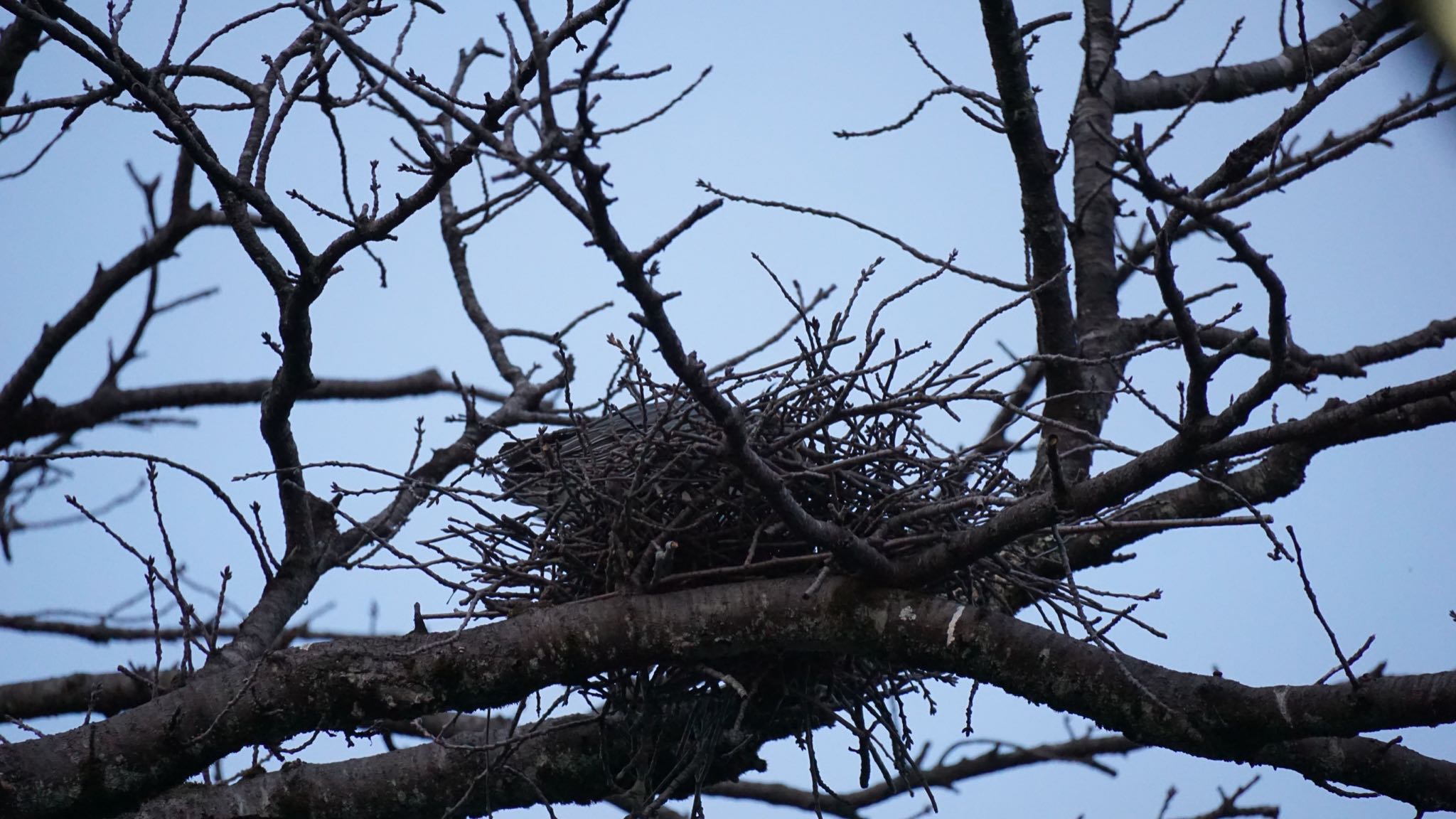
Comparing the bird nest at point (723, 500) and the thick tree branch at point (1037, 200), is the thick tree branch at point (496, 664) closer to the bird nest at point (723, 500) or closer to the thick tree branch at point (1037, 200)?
the bird nest at point (723, 500)

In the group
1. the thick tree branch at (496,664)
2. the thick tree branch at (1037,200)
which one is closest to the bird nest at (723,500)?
the thick tree branch at (496,664)

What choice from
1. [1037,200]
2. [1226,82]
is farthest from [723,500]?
[1226,82]

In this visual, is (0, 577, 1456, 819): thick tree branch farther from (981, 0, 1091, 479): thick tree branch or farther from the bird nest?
(981, 0, 1091, 479): thick tree branch

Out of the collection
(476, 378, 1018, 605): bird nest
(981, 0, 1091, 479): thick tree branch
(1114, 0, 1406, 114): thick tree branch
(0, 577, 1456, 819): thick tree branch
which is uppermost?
(1114, 0, 1406, 114): thick tree branch

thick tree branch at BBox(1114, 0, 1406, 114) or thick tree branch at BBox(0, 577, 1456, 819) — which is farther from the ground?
thick tree branch at BBox(1114, 0, 1406, 114)

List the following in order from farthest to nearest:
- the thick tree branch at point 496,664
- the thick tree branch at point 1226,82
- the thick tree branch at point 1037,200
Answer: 1. the thick tree branch at point 1226,82
2. the thick tree branch at point 1037,200
3. the thick tree branch at point 496,664

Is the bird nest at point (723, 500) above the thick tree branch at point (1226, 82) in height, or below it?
below

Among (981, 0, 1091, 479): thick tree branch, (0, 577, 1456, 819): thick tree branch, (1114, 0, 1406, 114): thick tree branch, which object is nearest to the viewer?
(0, 577, 1456, 819): thick tree branch

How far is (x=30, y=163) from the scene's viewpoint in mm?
4277

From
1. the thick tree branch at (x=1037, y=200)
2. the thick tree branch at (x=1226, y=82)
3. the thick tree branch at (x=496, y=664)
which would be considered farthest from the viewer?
the thick tree branch at (x=1226, y=82)

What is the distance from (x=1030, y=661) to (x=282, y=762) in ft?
6.07

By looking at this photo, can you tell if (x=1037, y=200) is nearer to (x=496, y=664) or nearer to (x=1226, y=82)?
(x=1226, y=82)

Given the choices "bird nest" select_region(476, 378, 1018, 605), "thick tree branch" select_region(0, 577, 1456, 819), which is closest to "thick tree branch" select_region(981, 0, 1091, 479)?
"bird nest" select_region(476, 378, 1018, 605)

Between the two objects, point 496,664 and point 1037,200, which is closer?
point 496,664
